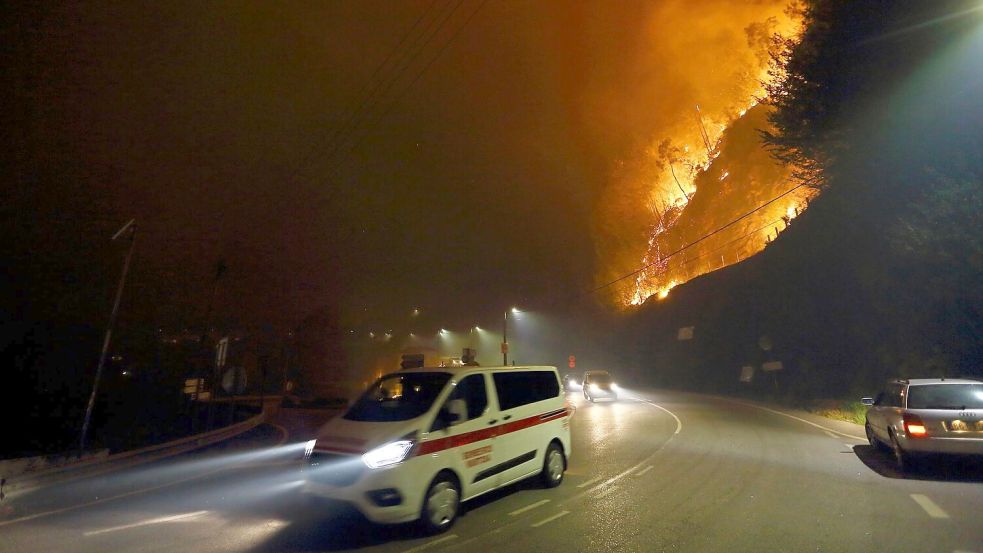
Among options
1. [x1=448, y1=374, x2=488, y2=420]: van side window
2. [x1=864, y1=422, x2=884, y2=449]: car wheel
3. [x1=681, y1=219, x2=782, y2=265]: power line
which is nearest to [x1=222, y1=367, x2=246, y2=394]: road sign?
[x1=448, y1=374, x2=488, y2=420]: van side window

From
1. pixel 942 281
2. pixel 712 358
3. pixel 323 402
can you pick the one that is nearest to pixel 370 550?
pixel 942 281

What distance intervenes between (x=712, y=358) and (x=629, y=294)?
17.7 meters

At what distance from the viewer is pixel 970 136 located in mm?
16828

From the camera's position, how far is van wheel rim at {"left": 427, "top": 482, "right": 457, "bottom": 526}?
22.9 feet

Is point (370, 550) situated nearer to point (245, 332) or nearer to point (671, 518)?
point (671, 518)

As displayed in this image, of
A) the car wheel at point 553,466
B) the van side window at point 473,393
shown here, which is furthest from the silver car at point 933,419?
the van side window at point 473,393

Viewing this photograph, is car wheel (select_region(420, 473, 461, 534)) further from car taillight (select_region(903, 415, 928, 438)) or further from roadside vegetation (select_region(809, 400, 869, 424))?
roadside vegetation (select_region(809, 400, 869, 424))

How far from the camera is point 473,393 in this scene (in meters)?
8.21

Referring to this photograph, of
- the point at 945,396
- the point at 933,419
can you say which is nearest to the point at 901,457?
the point at 933,419

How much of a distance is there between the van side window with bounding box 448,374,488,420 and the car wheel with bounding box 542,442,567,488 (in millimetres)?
1784

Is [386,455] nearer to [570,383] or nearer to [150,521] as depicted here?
[150,521]

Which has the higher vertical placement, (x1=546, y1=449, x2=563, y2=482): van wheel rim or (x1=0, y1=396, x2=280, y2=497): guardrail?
(x1=0, y1=396, x2=280, y2=497): guardrail

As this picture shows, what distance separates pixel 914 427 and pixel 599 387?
22107 mm

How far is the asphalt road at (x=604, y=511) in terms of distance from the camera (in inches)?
256
